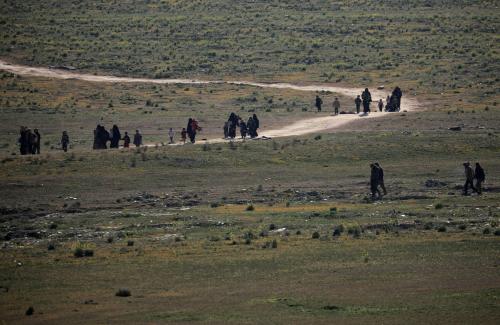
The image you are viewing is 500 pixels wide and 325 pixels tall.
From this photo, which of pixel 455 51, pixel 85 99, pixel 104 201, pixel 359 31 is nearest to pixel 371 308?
pixel 104 201

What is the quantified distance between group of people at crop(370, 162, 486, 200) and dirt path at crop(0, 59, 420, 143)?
1762cm

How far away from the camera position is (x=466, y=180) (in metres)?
48.0

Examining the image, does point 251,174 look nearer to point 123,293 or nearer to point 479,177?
point 479,177

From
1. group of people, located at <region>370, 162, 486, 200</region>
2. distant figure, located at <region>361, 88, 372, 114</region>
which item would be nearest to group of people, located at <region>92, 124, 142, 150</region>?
distant figure, located at <region>361, 88, 372, 114</region>

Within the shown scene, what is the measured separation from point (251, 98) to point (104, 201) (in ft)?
123

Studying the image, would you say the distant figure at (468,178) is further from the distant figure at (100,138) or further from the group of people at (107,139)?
the distant figure at (100,138)

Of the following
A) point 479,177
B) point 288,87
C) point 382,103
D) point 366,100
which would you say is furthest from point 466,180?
point 288,87

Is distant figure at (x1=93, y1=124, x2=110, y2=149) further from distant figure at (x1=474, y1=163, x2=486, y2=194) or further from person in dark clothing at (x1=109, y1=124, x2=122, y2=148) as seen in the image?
distant figure at (x1=474, y1=163, x2=486, y2=194)

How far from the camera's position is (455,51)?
103 meters

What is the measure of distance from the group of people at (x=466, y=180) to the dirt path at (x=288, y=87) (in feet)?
57.8

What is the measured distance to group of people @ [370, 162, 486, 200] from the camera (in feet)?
153

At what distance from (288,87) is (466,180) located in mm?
43681

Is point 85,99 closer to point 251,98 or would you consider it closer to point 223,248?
point 251,98

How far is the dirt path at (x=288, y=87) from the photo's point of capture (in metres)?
68.8
